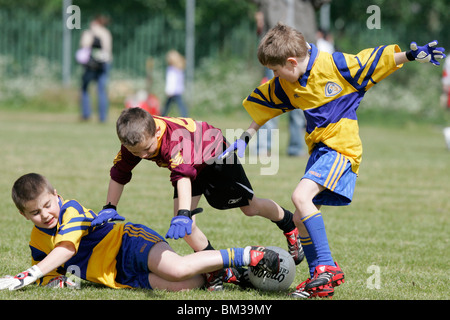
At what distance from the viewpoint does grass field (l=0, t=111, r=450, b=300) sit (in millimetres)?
4387

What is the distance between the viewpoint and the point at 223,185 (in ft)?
15.8

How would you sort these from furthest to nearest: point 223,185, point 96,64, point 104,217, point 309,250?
point 96,64 → point 223,185 → point 309,250 → point 104,217

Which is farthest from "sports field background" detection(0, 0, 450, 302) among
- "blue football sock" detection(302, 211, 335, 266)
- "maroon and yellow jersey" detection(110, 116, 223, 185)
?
"maroon and yellow jersey" detection(110, 116, 223, 185)

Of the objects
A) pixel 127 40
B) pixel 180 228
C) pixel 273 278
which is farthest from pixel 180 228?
pixel 127 40

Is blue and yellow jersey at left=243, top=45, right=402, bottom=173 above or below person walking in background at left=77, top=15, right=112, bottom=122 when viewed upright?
below

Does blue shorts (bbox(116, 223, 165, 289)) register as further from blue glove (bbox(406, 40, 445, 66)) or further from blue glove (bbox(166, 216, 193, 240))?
blue glove (bbox(406, 40, 445, 66))

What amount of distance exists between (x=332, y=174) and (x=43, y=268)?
6.03ft

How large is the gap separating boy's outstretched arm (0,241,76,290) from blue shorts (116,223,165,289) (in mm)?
340

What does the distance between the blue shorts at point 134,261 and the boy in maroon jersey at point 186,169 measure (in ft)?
0.59

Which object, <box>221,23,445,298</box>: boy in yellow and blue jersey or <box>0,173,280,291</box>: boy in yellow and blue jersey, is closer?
<box>0,173,280,291</box>: boy in yellow and blue jersey

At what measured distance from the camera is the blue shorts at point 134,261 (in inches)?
169

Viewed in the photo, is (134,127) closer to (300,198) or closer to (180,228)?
(180,228)

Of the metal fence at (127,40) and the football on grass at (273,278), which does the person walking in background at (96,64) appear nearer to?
the metal fence at (127,40)

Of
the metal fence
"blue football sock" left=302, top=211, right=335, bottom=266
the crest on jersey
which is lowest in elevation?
"blue football sock" left=302, top=211, right=335, bottom=266
